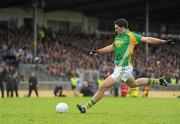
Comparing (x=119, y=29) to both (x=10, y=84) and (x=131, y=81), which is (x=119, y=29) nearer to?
(x=131, y=81)

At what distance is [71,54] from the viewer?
54250 millimetres

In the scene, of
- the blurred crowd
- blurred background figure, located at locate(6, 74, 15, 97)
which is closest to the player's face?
blurred background figure, located at locate(6, 74, 15, 97)

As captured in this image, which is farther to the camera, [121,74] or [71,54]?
[71,54]

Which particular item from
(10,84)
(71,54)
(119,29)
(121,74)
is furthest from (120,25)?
(71,54)

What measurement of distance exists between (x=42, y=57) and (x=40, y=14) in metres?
12.0

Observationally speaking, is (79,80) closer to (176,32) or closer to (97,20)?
(97,20)

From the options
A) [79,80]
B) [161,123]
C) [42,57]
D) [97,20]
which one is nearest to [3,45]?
[42,57]

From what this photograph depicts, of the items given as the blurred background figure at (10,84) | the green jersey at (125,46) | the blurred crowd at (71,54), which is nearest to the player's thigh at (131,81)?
the green jersey at (125,46)

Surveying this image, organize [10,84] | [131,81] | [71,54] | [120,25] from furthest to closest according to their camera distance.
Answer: [71,54], [10,84], [131,81], [120,25]

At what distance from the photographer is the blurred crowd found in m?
49.1

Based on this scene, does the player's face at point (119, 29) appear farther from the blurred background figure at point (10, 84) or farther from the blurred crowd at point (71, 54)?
the blurred crowd at point (71, 54)

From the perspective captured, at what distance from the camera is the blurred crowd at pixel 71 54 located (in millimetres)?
49125

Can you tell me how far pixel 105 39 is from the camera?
62969 millimetres

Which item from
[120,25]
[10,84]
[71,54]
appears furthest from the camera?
[71,54]
